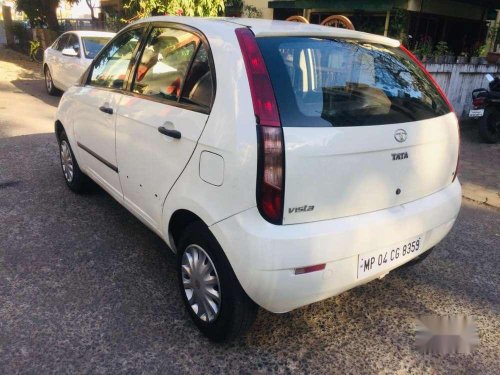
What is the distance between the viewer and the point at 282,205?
2037 mm

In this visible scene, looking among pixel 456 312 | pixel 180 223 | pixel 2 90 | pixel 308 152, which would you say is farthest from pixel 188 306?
pixel 2 90

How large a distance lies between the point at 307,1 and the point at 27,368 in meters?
12.2

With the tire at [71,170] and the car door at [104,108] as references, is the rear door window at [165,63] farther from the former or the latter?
the tire at [71,170]

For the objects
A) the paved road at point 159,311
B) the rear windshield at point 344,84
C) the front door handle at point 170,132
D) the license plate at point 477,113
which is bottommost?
the paved road at point 159,311

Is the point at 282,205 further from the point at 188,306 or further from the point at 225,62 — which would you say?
the point at 188,306

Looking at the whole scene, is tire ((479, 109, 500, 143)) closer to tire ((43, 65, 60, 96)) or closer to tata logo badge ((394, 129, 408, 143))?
tata logo badge ((394, 129, 408, 143))

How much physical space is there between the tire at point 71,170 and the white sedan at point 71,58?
14.2 feet

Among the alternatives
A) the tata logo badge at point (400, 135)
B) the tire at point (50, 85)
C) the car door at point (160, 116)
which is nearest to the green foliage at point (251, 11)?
the tire at point (50, 85)

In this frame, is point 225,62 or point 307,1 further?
point 307,1

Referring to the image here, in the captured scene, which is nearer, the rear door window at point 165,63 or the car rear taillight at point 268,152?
the car rear taillight at point 268,152

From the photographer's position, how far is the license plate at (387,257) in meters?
2.27

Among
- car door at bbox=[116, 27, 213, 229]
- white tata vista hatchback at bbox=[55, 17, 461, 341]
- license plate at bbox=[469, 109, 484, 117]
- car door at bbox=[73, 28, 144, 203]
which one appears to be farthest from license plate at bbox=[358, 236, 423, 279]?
license plate at bbox=[469, 109, 484, 117]

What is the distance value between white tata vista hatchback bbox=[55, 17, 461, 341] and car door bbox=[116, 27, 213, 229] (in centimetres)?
1

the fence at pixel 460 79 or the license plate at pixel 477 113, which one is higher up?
the fence at pixel 460 79
